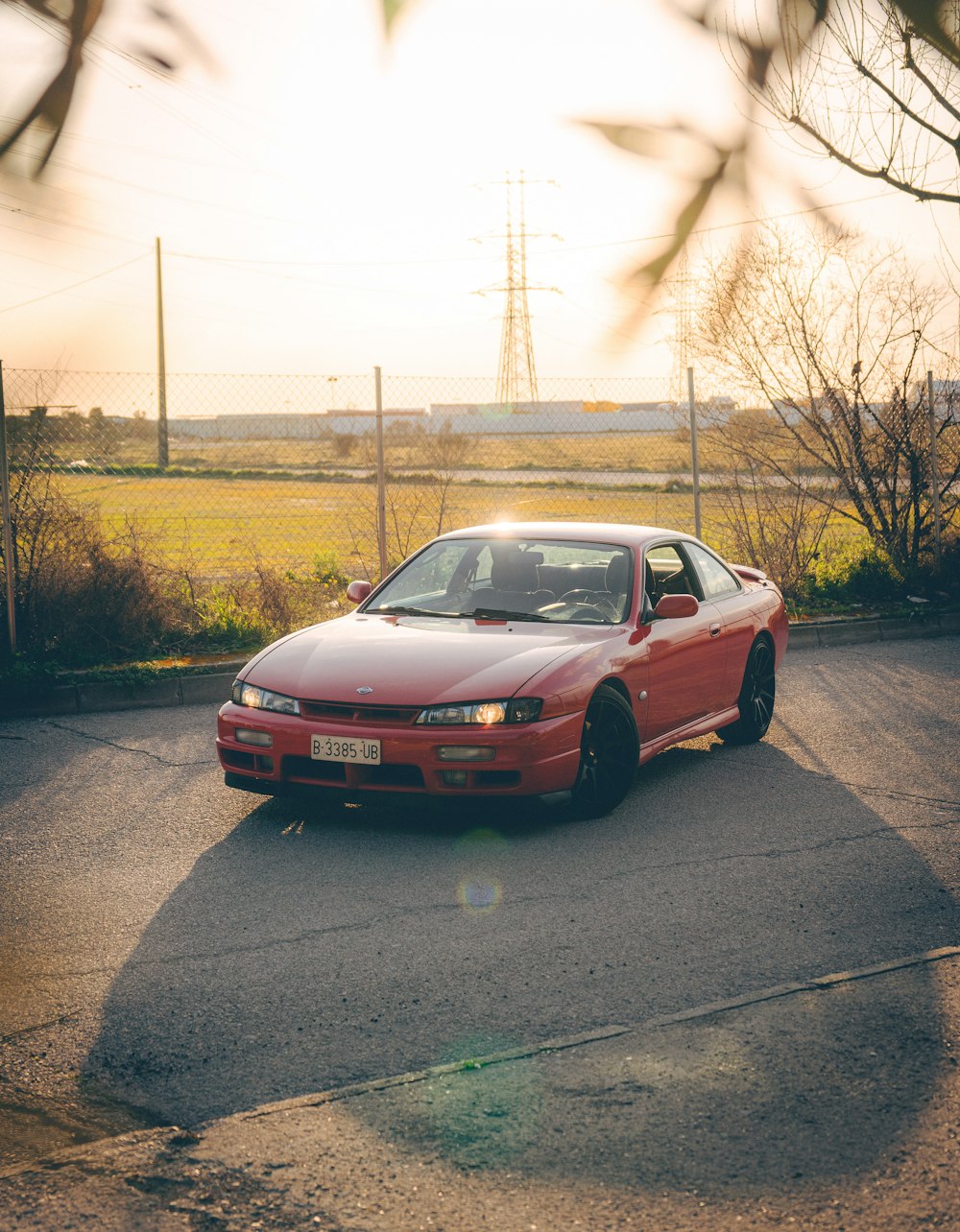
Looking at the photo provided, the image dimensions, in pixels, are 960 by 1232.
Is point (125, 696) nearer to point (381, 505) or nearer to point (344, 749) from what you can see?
point (381, 505)

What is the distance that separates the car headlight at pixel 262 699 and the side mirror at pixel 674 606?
2.03 meters

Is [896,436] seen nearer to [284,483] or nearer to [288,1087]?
[284,483]

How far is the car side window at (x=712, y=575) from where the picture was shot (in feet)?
27.2

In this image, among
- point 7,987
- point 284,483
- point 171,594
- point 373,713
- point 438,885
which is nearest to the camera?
point 7,987

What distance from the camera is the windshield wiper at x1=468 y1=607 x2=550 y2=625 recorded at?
7.23 metres

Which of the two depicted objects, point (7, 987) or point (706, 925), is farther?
point (706, 925)

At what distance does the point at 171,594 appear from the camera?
11.7m

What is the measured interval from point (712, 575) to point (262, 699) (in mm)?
3268

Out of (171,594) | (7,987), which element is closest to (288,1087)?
(7,987)

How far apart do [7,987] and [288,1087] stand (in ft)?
4.31

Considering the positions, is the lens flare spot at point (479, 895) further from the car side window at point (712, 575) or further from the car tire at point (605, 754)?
the car side window at point (712, 575)

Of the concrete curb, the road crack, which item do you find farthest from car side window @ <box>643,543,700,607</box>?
the concrete curb

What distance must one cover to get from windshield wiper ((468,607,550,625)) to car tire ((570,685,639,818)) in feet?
2.34

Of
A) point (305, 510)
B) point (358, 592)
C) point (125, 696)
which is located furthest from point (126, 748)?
point (305, 510)
